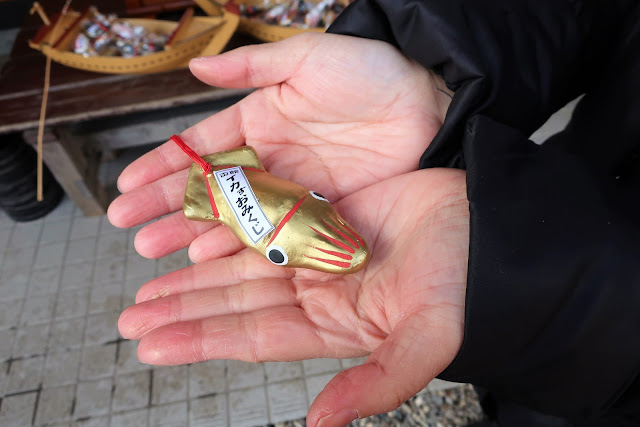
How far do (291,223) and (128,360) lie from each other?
4.06 ft

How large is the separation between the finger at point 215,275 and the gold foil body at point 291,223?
76 mm

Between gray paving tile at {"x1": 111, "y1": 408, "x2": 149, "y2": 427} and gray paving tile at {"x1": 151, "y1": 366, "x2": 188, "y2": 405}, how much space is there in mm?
50

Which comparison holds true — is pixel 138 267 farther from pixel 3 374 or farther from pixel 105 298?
pixel 3 374

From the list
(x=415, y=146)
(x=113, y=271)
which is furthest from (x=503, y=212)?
(x=113, y=271)

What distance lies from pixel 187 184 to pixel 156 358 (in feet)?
1.31

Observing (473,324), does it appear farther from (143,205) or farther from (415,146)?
(143,205)

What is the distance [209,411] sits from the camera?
1732 mm

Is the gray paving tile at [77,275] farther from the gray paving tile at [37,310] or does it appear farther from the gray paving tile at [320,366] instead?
the gray paving tile at [320,366]

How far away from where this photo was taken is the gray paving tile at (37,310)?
2.02 m

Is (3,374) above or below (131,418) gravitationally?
above

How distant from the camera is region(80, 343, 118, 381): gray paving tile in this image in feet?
6.04

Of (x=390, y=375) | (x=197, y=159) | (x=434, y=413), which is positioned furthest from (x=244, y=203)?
(x=434, y=413)

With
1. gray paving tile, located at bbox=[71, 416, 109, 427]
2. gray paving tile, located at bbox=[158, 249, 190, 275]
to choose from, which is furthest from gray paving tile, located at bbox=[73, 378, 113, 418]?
gray paving tile, located at bbox=[158, 249, 190, 275]

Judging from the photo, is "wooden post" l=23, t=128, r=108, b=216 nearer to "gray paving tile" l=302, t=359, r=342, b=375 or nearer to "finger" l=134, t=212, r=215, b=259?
"finger" l=134, t=212, r=215, b=259
